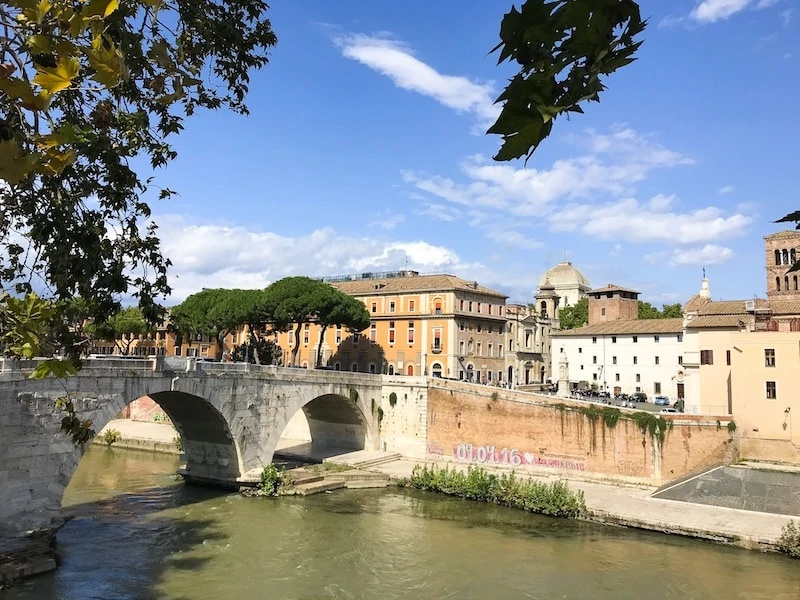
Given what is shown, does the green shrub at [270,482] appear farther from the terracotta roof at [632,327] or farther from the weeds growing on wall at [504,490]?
the terracotta roof at [632,327]

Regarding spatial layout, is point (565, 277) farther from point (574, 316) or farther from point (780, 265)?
point (780, 265)

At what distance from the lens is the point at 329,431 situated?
37125 mm

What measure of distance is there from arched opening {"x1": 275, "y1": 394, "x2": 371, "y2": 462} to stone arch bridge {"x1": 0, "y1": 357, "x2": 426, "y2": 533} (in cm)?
7

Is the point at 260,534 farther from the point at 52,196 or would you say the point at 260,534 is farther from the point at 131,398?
the point at 52,196

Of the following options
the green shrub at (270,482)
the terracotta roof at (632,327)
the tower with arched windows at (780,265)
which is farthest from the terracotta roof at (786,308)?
the green shrub at (270,482)

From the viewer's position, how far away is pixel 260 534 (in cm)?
2169

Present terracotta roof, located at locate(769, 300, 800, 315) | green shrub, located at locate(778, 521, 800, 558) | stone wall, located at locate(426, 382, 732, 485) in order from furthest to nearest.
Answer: terracotta roof, located at locate(769, 300, 800, 315)
stone wall, located at locate(426, 382, 732, 485)
green shrub, located at locate(778, 521, 800, 558)

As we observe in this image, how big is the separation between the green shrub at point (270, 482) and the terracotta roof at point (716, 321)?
25.6m

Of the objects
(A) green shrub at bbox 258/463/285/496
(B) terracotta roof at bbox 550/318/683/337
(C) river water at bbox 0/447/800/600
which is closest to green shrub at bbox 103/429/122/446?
(C) river water at bbox 0/447/800/600

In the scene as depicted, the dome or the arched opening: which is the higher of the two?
the dome

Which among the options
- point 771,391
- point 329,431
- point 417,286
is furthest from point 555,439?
point 417,286

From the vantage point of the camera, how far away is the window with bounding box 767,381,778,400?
91.4 ft

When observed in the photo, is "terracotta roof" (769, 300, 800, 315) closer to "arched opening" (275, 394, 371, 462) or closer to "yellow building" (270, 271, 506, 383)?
"yellow building" (270, 271, 506, 383)

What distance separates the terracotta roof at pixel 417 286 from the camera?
49.0m
